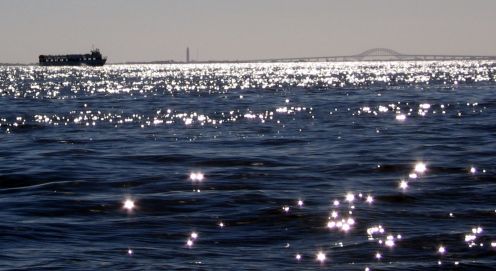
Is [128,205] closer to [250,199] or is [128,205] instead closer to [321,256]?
[250,199]

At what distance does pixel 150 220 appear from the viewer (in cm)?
1630

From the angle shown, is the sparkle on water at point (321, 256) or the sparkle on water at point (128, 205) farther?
the sparkle on water at point (128, 205)

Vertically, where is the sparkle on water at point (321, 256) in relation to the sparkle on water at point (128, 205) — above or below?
above

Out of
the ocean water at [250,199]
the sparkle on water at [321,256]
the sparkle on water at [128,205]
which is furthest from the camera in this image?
the sparkle on water at [128,205]

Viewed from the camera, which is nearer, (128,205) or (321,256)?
(321,256)

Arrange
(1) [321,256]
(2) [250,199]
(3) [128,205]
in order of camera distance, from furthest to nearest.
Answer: (2) [250,199], (3) [128,205], (1) [321,256]

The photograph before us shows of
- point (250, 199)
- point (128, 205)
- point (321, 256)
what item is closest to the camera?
point (321, 256)

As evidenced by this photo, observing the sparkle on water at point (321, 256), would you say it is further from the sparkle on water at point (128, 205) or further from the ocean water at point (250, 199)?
the sparkle on water at point (128, 205)

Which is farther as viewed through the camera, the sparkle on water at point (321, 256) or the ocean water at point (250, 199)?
the ocean water at point (250, 199)

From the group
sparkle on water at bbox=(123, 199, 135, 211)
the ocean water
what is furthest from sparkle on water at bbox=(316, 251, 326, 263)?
sparkle on water at bbox=(123, 199, 135, 211)

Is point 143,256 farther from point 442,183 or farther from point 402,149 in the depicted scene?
point 402,149

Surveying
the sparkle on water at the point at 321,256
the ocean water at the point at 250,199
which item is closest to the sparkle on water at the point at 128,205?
the ocean water at the point at 250,199

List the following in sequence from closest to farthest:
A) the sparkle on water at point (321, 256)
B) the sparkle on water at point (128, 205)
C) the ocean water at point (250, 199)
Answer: the sparkle on water at point (321, 256)
the ocean water at point (250, 199)
the sparkle on water at point (128, 205)

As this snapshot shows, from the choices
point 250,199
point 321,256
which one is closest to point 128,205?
point 250,199
